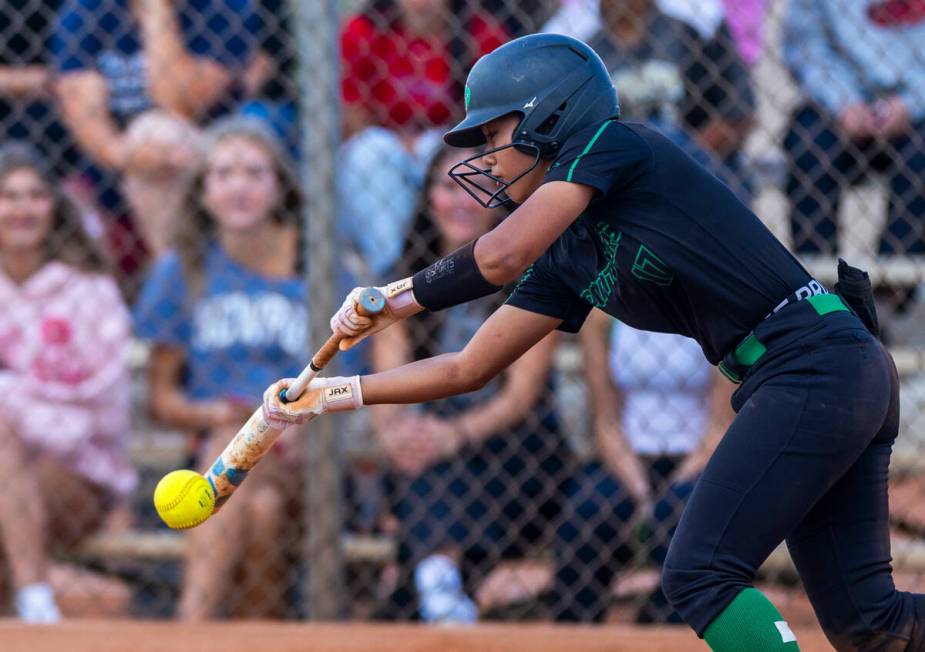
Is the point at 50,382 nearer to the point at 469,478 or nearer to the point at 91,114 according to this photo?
the point at 91,114

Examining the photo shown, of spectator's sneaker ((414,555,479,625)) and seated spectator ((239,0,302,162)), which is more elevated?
seated spectator ((239,0,302,162))

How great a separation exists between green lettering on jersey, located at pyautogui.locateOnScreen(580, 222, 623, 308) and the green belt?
0.97 feet

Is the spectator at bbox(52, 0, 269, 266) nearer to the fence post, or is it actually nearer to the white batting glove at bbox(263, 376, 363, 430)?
the fence post

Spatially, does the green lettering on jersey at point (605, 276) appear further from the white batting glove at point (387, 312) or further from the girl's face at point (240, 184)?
the girl's face at point (240, 184)

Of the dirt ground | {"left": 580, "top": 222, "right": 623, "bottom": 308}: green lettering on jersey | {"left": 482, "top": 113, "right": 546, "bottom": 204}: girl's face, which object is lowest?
the dirt ground

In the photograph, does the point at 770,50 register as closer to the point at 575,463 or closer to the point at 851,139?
the point at 851,139

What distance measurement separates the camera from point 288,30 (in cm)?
455

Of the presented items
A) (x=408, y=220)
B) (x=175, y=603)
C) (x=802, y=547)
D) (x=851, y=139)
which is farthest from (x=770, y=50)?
(x=175, y=603)

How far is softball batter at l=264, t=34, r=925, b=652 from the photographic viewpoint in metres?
2.62

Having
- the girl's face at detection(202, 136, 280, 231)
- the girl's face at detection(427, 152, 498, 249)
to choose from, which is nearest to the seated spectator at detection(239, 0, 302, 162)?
the girl's face at detection(202, 136, 280, 231)

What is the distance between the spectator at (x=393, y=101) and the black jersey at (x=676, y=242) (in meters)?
1.77

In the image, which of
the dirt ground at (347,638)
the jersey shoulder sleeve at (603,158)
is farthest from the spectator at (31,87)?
the jersey shoulder sleeve at (603,158)

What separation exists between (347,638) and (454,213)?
55.9 inches

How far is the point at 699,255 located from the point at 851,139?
186 centimetres
